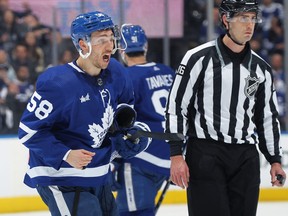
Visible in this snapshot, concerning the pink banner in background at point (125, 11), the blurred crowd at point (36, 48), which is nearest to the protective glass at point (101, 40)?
the blurred crowd at point (36, 48)

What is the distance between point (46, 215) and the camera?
16.6 feet

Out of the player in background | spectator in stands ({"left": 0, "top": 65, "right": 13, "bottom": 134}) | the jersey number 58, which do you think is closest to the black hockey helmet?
the player in background

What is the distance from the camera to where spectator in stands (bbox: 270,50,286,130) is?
603 cm

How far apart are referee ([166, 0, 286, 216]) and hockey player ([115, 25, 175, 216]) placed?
840mm

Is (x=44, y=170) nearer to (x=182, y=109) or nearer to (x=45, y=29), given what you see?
(x=182, y=109)

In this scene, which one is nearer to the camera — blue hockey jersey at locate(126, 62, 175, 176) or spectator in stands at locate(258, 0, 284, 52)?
blue hockey jersey at locate(126, 62, 175, 176)

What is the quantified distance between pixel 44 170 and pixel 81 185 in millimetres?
137

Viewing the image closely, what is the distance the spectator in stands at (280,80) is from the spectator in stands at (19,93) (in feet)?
6.85

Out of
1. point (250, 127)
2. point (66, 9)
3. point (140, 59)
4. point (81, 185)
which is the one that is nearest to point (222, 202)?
point (250, 127)

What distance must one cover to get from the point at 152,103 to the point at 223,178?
0.96 meters

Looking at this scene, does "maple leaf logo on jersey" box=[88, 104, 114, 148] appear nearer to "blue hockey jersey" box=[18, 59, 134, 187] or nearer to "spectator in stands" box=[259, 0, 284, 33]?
"blue hockey jersey" box=[18, 59, 134, 187]

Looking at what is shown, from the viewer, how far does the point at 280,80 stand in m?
6.21

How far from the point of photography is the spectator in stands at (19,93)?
5839 mm

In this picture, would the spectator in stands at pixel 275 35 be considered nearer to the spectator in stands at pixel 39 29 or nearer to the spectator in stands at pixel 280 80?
the spectator in stands at pixel 280 80
